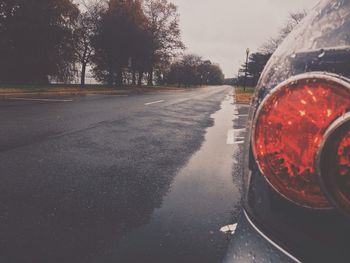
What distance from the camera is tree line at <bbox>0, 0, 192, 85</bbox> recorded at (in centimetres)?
2738

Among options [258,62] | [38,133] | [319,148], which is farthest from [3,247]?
[258,62]

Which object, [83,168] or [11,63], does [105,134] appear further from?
[11,63]

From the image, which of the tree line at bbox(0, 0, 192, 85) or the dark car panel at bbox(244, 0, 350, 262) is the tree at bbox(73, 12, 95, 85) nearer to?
the tree line at bbox(0, 0, 192, 85)

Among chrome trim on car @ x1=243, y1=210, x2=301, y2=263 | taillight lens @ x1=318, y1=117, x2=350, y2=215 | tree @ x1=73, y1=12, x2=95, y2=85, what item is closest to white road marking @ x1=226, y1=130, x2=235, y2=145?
chrome trim on car @ x1=243, y1=210, x2=301, y2=263

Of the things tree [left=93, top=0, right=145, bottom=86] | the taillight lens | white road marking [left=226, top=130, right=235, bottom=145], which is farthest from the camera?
tree [left=93, top=0, right=145, bottom=86]

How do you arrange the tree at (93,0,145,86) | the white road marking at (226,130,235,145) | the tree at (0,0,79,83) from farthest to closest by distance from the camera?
the tree at (93,0,145,86)
the tree at (0,0,79,83)
the white road marking at (226,130,235,145)

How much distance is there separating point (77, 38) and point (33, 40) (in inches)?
241

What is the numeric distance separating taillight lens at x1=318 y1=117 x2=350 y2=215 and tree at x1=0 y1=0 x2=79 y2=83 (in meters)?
29.9

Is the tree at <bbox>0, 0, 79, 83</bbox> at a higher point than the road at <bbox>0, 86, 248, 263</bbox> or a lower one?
higher

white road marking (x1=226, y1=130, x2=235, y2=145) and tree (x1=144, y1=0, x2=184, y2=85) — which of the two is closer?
white road marking (x1=226, y1=130, x2=235, y2=145)

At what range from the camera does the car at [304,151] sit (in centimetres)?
67

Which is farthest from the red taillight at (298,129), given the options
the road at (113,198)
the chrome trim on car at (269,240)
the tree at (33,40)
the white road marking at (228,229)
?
the tree at (33,40)

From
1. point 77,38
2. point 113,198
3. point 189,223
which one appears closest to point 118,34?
point 77,38

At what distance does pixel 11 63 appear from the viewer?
27219 mm
